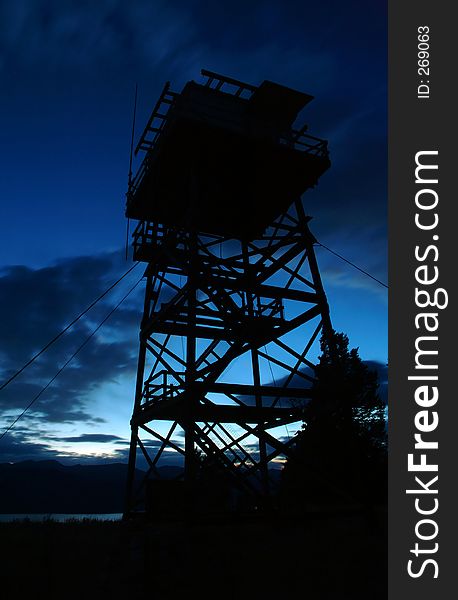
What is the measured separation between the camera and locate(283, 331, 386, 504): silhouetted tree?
12758 mm

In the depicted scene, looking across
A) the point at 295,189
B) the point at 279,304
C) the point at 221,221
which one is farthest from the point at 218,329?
the point at 295,189

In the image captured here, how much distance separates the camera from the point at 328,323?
13773 millimetres

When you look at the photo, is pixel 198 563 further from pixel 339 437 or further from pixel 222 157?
pixel 339 437

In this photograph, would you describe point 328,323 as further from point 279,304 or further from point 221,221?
point 221,221

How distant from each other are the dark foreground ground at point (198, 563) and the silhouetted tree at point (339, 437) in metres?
2.29

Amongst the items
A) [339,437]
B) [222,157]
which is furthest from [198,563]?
[339,437]

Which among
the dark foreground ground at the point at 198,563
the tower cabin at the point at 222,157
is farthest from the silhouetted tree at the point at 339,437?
the tower cabin at the point at 222,157

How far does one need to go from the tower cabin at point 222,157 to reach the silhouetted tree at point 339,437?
5.65 meters

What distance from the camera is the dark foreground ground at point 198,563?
23.5 ft

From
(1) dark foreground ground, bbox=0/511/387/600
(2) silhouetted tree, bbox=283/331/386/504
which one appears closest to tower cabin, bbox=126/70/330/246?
(2) silhouetted tree, bbox=283/331/386/504

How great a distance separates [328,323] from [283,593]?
796 cm

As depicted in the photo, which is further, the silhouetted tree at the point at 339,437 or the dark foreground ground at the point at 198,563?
the silhouetted tree at the point at 339,437

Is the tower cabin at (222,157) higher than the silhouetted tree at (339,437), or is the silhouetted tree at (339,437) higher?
the tower cabin at (222,157)

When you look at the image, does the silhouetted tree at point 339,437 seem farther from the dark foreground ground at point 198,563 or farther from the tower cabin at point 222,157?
the tower cabin at point 222,157
